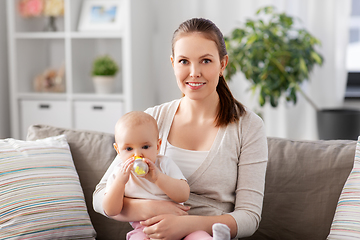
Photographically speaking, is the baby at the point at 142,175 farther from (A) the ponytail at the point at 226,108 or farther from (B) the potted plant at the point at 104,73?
(B) the potted plant at the point at 104,73

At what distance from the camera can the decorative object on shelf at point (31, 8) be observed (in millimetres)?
3338

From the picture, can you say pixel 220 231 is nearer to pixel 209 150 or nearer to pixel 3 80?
pixel 209 150

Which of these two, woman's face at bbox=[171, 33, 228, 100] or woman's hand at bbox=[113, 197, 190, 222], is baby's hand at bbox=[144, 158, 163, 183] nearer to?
woman's hand at bbox=[113, 197, 190, 222]

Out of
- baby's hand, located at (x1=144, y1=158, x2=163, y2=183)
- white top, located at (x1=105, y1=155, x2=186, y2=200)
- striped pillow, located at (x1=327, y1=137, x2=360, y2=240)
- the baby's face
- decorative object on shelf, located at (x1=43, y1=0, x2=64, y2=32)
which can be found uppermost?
decorative object on shelf, located at (x1=43, y1=0, x2=64, y2=32)

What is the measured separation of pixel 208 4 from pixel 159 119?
7.05 feet

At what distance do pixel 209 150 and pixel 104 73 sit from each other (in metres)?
2.07

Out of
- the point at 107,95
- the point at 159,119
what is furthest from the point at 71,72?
the point at 159,119

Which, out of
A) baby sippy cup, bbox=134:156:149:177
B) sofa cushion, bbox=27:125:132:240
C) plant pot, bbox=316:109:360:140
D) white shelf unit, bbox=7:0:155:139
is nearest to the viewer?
baby sippy cup, bbox=134:156:149:177

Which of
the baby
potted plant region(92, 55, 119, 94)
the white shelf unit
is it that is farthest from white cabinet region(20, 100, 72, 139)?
the baby

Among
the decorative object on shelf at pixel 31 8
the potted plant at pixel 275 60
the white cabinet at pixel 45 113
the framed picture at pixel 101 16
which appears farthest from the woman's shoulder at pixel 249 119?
the decorative object on shelf at pixel 31 8

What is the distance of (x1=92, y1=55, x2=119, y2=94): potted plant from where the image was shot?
3301 mm

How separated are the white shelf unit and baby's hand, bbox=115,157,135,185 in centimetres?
196

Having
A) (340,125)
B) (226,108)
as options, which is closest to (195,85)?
(226,108)

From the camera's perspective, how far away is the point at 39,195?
1.54 m
